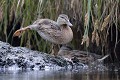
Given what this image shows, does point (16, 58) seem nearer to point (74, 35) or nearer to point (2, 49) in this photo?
point (2, 49)

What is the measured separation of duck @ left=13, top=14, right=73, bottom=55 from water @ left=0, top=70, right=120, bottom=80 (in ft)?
2.69

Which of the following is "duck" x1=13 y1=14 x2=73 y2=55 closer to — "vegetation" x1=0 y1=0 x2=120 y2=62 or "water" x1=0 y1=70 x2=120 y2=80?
"vegetation" x1=0 y1=0 x2=120 y2=62

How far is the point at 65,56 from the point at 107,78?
1635mm

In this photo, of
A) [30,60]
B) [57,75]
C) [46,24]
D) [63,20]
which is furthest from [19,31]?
[57,75]

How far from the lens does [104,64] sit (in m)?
7.73

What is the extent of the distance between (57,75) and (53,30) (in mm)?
1449

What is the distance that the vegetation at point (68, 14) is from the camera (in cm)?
735

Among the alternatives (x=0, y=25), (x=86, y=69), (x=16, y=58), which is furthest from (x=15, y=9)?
(x=86, y=69)

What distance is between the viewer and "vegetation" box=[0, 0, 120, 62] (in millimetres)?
→ 7352

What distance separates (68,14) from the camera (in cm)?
815

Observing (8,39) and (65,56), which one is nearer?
(65,56)

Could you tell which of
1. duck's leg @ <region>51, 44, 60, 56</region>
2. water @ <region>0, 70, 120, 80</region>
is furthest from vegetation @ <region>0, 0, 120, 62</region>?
water @ <region>0, 70, 120, 80</region>

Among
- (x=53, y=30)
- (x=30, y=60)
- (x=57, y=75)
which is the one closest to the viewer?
(x=57, y=75)

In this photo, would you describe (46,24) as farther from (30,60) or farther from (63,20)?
(30,60)
